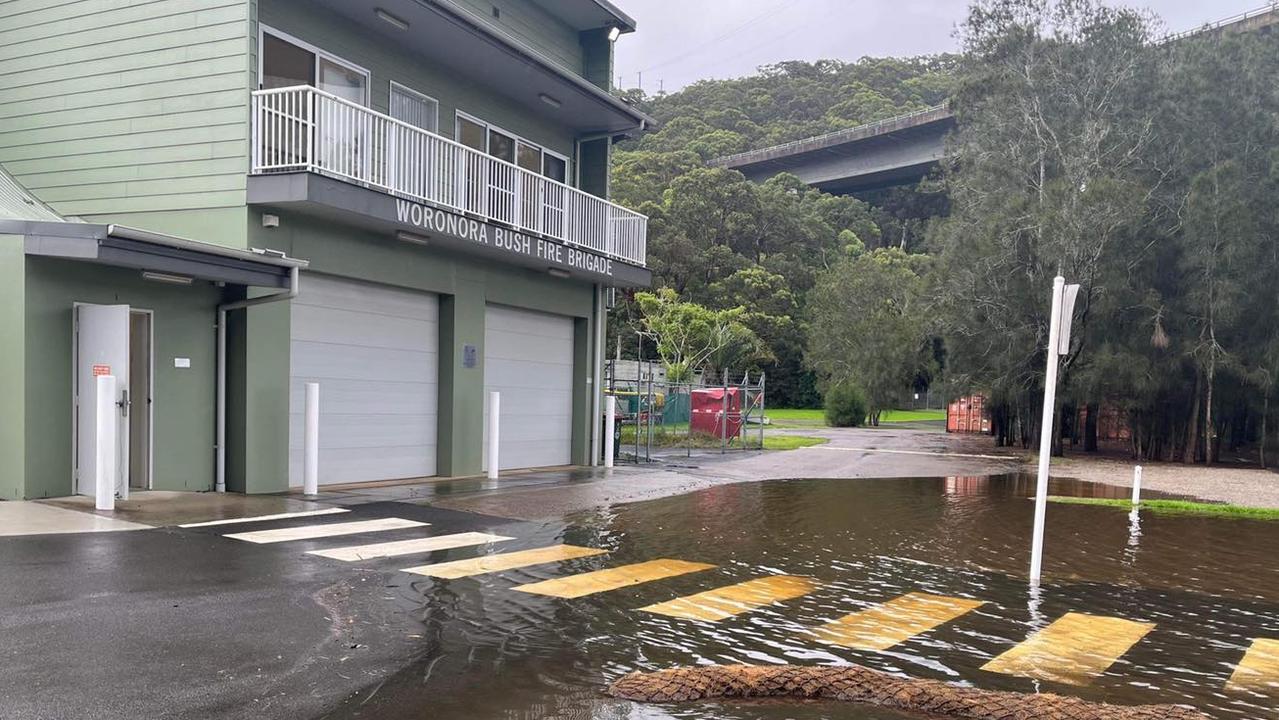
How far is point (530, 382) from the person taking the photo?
752 inches

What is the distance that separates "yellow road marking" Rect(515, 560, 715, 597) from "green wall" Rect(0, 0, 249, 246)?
275 inches

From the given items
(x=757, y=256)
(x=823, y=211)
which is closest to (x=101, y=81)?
(x=757, y=256)

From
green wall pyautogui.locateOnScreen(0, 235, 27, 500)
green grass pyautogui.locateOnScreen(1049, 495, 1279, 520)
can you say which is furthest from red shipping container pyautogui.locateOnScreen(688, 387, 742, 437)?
green wall pyautogui.locateOnScreen(0, 235, 27, 500)

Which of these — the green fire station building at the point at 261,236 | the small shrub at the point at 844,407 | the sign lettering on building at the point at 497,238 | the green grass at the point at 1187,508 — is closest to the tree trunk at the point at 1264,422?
the green grass at the point at 1187,508

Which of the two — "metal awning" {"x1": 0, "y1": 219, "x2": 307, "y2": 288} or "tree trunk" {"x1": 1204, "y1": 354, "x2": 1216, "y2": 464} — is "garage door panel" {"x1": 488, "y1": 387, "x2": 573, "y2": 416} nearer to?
"metal awning" {"x1": 0, "y1": 219, "x2": 307, "y2": 288}

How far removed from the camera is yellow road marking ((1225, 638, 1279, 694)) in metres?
5.84

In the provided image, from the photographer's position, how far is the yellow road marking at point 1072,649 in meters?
5.93

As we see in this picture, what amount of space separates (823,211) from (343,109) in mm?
65201

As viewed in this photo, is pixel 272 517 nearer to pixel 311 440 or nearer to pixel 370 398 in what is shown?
pixel 311 440

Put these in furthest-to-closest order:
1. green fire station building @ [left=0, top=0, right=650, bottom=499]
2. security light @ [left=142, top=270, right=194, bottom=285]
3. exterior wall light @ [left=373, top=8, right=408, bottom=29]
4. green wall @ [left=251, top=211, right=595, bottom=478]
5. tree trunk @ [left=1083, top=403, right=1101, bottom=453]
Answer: tree trunk @ [left=1083, top=403, right=1101, bottom=453]
exterior wall light @ [left=373, top=8, right=408, bottom=29]
green wall @ [left=251, top=211, right=595, bottom=478]
security light @ [left=142, top=270, right=194, bottom=285]
green fire station building @ [left=0, top=0, right=650, bottom=499]

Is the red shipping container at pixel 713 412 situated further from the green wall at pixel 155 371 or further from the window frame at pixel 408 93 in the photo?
the green wall at pixel 155 371

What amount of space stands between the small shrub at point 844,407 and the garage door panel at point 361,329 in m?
34.0

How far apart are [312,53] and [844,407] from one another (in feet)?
123

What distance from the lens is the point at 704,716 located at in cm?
486
